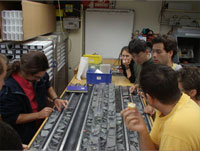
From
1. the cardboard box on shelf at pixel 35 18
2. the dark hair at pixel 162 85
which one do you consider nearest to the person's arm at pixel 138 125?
the dark hair at pixel 162 85

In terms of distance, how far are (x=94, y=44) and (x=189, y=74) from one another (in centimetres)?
263

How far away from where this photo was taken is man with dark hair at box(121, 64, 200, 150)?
0.80m

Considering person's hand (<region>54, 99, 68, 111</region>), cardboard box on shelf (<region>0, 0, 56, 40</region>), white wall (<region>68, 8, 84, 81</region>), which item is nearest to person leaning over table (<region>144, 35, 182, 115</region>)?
person's hand (<region>54, 99, 68, 111</region>)

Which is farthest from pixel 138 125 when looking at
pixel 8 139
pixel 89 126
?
pixel 8 139

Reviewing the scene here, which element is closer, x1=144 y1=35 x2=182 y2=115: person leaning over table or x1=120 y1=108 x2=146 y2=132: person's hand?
x1=120 y1=108 x2=146 y2=132: person's hand

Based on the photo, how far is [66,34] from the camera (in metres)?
3.59

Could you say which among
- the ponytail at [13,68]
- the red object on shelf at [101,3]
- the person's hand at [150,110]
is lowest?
the person's hand at [150,110]

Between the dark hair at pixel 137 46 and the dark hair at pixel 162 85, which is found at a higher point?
the dark hair at pixel 137 46

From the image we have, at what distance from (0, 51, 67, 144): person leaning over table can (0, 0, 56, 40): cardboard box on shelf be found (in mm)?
878

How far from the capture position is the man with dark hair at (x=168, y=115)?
80cm

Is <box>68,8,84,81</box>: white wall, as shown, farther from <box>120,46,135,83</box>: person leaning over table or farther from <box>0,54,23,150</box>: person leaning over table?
<box>0,54,23,150</box>: person leaning over table

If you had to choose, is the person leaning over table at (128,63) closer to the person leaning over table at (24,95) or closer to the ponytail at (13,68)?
the person leaning over table at (24,95)

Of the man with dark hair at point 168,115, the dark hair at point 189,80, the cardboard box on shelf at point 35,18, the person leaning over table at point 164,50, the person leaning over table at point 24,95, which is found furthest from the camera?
the cardboard box on shelf at point 35,18

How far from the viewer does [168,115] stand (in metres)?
0.94
